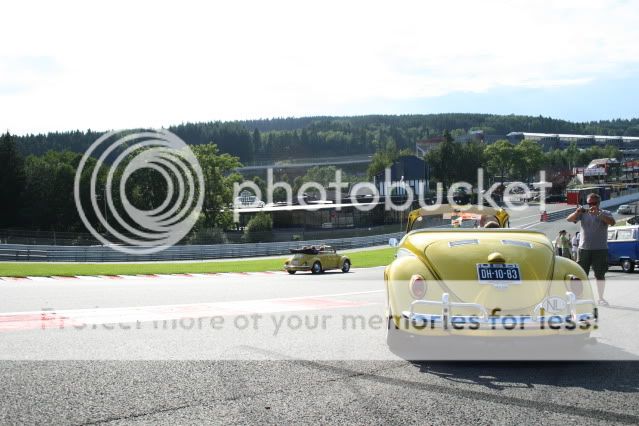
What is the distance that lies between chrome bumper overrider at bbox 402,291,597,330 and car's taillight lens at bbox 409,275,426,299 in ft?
0.63

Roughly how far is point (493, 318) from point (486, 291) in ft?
1.07

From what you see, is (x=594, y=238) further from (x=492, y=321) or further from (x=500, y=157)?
(x=500, y=157)

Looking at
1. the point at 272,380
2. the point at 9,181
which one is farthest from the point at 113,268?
the point at 9,181

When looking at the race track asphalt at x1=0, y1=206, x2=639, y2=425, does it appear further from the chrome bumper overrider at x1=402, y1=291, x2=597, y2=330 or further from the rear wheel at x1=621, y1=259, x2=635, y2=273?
the rear wheel at x1=621, y1=259, x2=635, y2=273

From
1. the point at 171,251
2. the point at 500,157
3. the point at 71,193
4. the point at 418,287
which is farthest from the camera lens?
the point at 500,157

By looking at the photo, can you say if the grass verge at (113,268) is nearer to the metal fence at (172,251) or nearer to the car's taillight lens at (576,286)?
the metal fence at (172,251)

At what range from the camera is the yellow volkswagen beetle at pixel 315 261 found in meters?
32.0

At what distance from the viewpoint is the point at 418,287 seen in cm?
674

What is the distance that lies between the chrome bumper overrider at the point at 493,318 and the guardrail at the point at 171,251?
42572 mm

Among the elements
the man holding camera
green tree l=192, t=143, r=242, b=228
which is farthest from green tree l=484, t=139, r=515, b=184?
the man holding camera

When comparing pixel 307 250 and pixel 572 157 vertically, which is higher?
pixel 572 157

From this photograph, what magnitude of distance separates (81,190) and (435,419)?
279ft

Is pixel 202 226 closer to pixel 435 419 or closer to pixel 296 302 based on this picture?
pixel 296 302

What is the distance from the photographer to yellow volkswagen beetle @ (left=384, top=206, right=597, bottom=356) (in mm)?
6383
